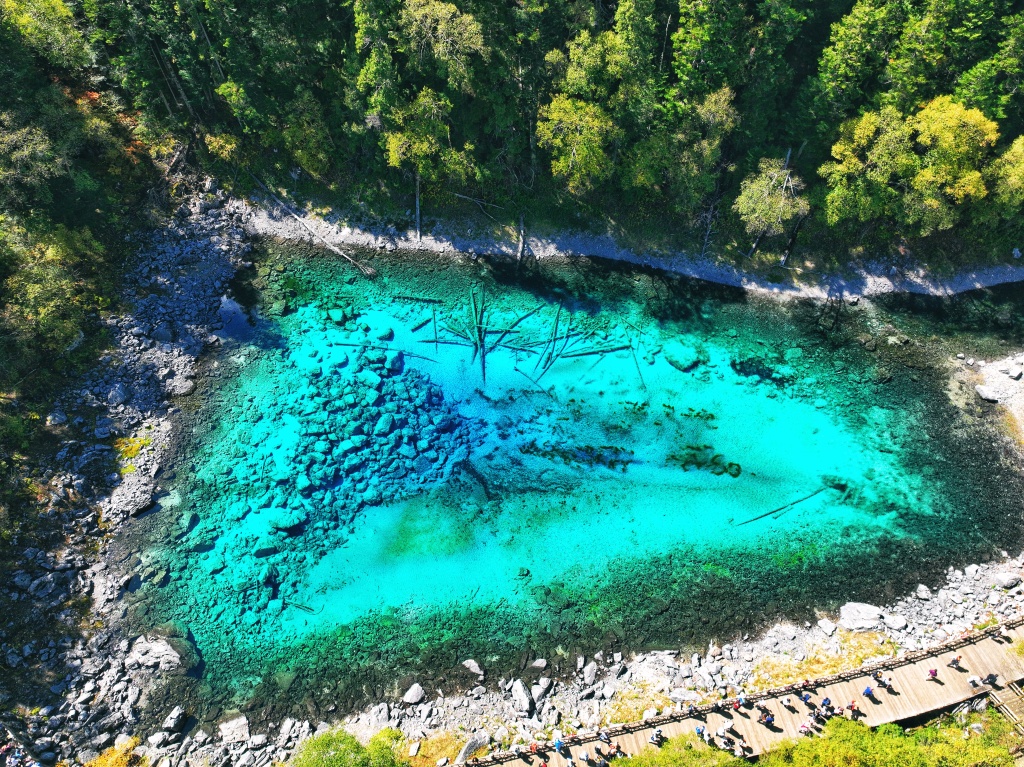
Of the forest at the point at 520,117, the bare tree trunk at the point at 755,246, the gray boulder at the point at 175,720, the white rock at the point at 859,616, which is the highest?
the forest at the point at 520,117

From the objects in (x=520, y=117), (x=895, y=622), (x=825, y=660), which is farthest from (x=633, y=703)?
(x=520, y=117)

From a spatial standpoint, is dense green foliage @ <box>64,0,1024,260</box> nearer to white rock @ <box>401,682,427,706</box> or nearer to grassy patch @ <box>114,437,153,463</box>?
grassy patch @ <box>114,437,153,463</box>

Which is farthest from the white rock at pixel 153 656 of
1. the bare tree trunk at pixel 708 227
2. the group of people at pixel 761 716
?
the bare tree trunk at pixel 708 227

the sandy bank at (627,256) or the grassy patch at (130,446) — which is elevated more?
the sandy bank at (627,256)

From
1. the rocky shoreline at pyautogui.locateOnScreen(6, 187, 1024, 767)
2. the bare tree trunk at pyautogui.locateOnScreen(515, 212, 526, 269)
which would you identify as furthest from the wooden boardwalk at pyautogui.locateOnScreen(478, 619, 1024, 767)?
the bare tree trunk at pyautogui.locateOnScreen(515, 212, 526, 269)

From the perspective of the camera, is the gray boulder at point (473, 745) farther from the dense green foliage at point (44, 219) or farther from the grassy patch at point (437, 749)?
Result: the dense green foliage at point (44, 219)

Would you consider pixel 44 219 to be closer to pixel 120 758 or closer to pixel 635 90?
pixel 120 758

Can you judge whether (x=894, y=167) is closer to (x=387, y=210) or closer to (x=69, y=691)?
(x=387, y=210)

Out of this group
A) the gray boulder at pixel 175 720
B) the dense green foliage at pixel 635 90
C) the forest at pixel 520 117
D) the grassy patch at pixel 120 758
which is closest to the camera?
the grassy patch at pixel 120 758
